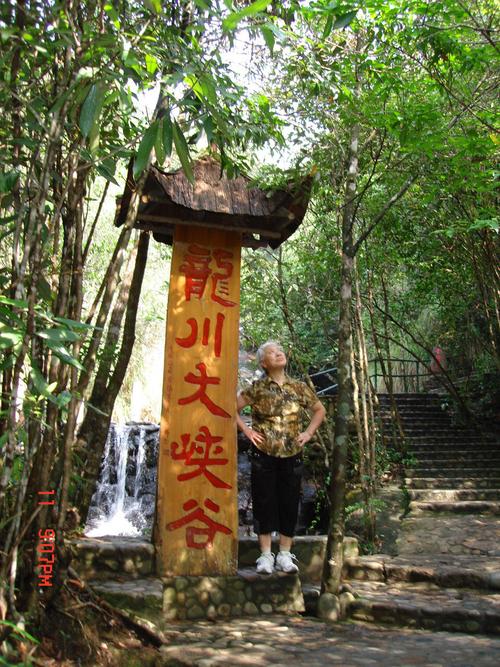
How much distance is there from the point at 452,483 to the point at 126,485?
511 cm

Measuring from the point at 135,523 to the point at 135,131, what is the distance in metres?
6.74

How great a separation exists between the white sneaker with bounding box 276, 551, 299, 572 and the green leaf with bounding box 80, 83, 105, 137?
3085 mm

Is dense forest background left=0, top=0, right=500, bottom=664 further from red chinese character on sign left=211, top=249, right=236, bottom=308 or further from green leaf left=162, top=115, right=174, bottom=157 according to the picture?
red chinese character on sign left=211, top=249, right=236, bottom=308

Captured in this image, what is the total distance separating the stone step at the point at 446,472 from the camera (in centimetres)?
924

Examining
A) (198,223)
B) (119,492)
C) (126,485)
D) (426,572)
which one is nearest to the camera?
(198,223)

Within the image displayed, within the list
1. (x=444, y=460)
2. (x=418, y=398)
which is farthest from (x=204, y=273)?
(x=418, y=398)

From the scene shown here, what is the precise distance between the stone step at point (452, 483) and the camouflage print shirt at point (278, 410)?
16.1 feet

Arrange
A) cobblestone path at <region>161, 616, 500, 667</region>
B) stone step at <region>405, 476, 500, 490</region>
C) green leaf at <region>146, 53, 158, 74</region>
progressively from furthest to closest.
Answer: stone step at <region>405, 476, 500, 490</region> < cobblestone path at <region>161, 616, 500, 667</region> < green leaf at <region>146, 53, 158, 74</region>

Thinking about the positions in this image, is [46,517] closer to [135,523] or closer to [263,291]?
[263,291]

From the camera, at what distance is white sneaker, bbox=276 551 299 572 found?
4176 mm

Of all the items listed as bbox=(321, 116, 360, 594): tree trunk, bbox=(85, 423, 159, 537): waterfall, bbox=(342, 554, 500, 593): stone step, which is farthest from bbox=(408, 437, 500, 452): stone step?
bbox=(321, 116, 360, 594): tree trunk

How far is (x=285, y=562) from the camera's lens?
419 centimetres

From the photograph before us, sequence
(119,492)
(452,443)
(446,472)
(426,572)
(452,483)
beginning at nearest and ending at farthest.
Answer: (426,572) < (452,483) < (446,472) < (119,492) < (452,443)

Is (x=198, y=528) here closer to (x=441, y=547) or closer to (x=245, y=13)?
(x=245, y=13)
